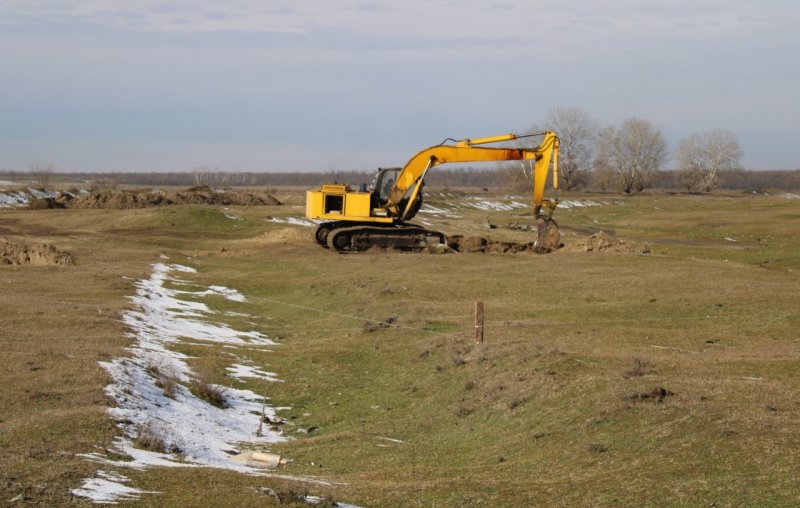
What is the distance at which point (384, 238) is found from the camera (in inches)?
1651

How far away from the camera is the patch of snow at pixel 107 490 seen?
9656 millimetres

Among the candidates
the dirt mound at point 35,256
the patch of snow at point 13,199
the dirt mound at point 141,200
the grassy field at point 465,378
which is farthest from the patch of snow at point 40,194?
the dirt mound at point 35,256

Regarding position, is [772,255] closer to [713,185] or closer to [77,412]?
[77,412]

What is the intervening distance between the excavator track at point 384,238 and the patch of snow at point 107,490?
3137cm

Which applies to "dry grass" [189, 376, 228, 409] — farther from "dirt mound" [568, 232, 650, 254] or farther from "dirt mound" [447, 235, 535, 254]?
"dirt mound" [447, 235, 535, 254]

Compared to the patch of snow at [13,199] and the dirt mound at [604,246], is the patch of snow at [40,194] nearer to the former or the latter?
the patch of snow at [13,199]

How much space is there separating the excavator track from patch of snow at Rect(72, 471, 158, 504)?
31.4 m

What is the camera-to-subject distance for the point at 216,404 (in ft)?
55.3

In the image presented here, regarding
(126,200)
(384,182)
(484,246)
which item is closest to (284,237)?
(384,182)

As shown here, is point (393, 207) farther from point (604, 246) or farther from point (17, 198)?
point (17, 198)

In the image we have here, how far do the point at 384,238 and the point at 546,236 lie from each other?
6796 millimetres

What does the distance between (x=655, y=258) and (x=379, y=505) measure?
26182mm

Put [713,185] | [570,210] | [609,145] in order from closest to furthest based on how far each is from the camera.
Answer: [570,210], [609,145], [713,185]

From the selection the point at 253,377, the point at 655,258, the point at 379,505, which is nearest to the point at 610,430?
the point at 379,505
